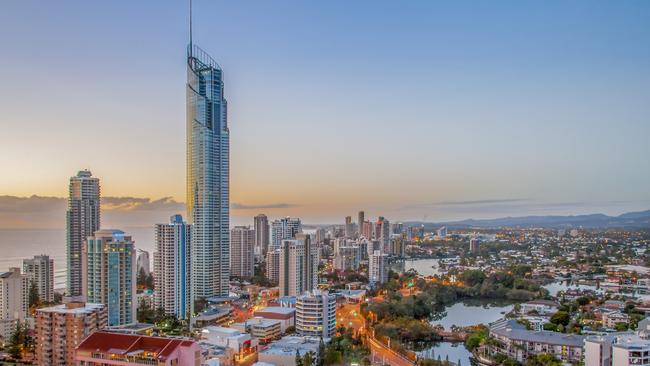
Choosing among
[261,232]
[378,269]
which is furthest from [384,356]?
[261,232]

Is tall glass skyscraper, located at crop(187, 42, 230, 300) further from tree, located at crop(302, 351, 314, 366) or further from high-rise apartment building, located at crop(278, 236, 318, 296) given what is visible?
tree, located at crop(302, 351, 314, 366)

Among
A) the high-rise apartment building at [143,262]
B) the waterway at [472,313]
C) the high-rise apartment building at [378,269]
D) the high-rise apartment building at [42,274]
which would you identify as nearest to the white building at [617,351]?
the waterway at [472,313]

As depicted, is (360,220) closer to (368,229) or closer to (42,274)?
(368,229)

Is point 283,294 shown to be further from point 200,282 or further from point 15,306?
point 15,306

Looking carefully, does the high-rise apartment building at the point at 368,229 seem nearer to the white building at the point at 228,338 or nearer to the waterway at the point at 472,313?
the waterway at the point at 472,313

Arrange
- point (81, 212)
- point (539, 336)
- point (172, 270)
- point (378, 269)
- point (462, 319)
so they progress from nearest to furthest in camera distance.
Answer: point (539, 336), point (172, 270), point (462, 319), point (81, 212), point (378, 269)

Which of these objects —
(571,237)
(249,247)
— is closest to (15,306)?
(249,247)
